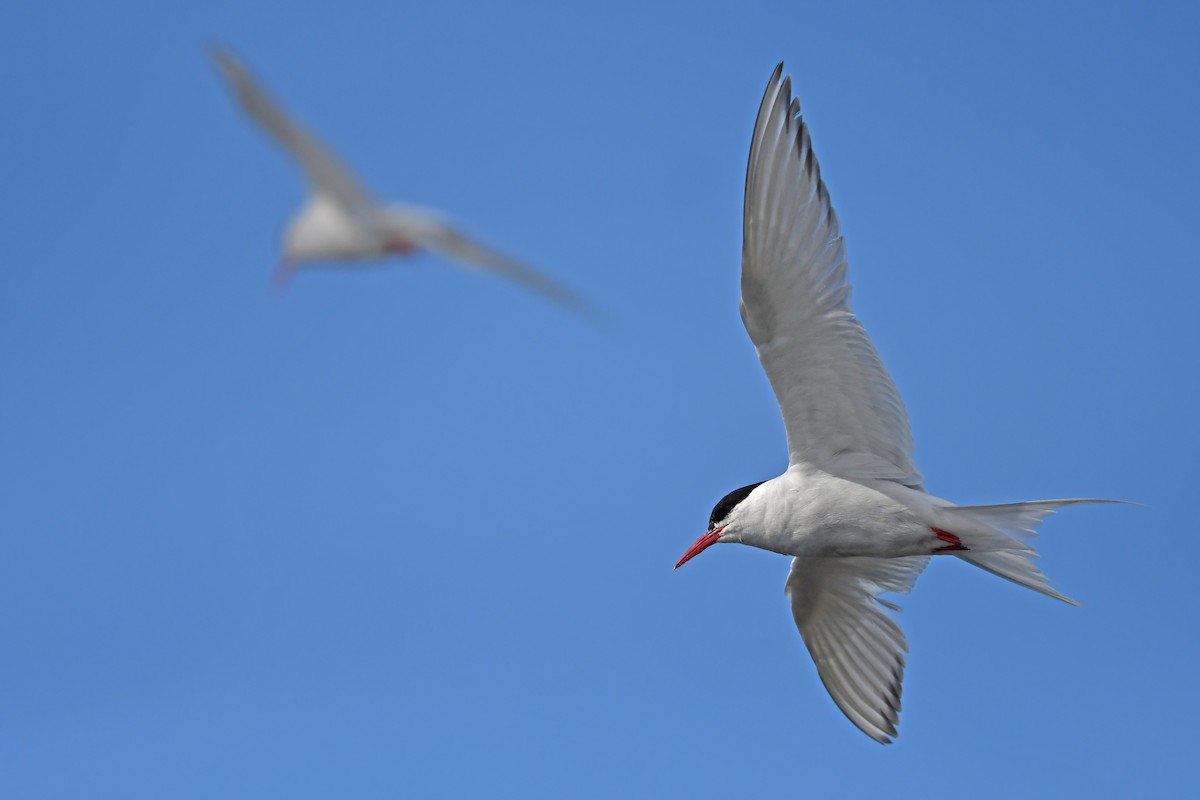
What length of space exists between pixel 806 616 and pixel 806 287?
2.05 m

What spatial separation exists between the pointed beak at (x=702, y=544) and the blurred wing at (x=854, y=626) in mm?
631

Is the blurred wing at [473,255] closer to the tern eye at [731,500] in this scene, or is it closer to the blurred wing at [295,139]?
the blurred wing at [295,139]

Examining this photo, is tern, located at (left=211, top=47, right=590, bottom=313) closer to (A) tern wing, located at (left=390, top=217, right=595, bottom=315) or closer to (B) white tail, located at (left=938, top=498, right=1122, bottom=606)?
(A) tern wing, located at (left=390, top=217, right=595, bottom=315)

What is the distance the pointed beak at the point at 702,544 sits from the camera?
5.15 m

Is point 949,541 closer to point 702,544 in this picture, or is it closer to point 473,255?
point 702,544

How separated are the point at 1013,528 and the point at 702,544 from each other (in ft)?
4.34

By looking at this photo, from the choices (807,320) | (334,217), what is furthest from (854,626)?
(334,217)

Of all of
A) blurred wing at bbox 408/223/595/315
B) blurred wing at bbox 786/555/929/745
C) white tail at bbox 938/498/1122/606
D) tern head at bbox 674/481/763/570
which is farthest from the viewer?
blurred wing at bbox 786/555/929/745

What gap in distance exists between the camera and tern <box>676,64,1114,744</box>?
4.21m

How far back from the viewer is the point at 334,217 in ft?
4.99

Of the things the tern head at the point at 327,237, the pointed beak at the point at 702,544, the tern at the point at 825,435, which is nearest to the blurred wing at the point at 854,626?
the tern at the point at 825,435

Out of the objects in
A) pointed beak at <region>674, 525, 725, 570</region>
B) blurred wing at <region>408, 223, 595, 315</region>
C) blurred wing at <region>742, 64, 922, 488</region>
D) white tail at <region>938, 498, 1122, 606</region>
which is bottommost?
blurred wing at <region>408, 223, 595, 315</region>

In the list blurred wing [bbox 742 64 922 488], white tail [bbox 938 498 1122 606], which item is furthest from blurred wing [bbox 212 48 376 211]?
white tail [bbox 938 498 1122 606]

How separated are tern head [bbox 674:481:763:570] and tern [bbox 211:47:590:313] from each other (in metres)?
3.66
